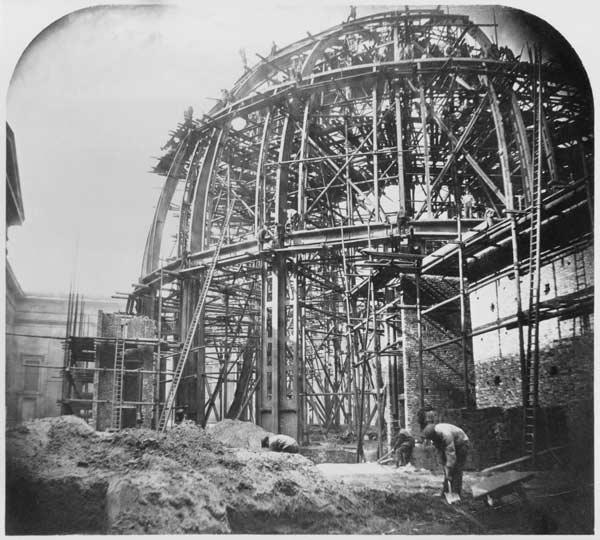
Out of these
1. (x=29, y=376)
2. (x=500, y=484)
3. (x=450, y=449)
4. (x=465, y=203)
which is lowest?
(x=500, y=484)

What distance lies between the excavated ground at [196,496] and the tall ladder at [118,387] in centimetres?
812

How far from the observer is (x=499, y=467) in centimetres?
860

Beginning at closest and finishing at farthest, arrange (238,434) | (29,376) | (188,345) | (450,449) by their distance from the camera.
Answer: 1. (450,449)
2. (238,434)
3. (29,376)
4. (188,345)

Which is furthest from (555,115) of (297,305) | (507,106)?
(297,305)

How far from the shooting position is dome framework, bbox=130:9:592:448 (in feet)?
43.9

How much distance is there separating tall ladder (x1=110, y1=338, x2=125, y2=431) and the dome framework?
2.00 m

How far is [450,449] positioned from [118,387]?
44.1ft

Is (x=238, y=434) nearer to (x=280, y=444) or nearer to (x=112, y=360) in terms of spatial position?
(x=280, y=444)

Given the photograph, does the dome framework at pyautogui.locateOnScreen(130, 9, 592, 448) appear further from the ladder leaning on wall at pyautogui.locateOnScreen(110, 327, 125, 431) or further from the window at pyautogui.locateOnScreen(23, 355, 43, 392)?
the window at pyautogui.locateOnScreen(23, 355, 43, 392)

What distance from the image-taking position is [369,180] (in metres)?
17.2

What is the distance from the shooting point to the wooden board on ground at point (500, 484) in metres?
7.55

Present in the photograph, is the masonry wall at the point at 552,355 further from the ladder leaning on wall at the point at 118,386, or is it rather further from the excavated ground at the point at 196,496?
the ladder leaning on wall at the point at 118,386

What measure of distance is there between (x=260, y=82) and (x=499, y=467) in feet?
45.2

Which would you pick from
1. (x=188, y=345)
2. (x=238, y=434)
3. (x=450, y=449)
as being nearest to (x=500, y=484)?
(x=450, y=449)
